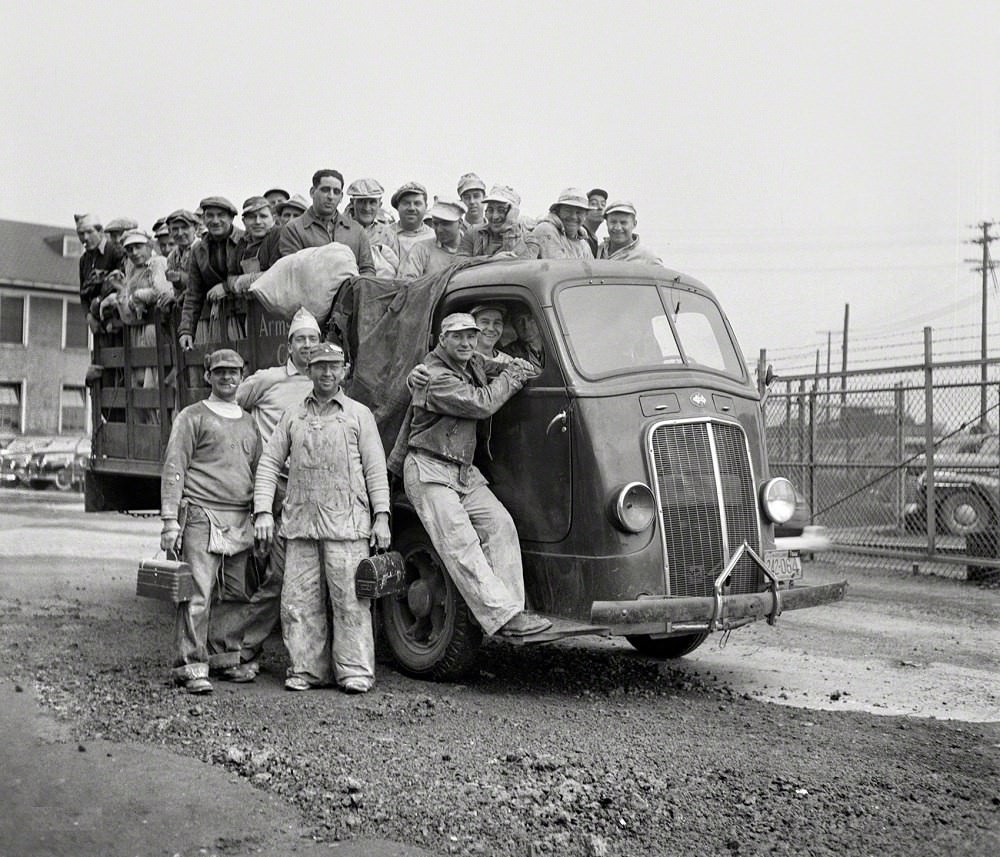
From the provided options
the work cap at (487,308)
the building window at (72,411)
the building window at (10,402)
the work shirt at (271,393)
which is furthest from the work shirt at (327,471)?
the building window at (72,411)

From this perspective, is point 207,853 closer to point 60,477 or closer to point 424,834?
point 424,834

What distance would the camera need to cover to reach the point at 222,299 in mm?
9188

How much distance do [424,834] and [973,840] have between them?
6.51 feet

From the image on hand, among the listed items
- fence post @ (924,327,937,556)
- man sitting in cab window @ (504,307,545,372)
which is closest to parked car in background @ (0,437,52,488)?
fence post @ (924,327,937,556)

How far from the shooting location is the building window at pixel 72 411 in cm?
4172

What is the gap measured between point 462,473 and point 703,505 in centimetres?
138

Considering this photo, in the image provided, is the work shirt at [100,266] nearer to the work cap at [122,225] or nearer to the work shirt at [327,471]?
the work cap at [122,225]

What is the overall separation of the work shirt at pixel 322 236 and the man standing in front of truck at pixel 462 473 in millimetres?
1944

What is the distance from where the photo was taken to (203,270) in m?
9.51

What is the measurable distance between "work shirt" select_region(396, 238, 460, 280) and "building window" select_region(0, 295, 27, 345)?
35052mm

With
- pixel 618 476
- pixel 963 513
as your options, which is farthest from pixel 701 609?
pixel 963 513

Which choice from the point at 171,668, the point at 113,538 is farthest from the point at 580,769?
the point at 113,538

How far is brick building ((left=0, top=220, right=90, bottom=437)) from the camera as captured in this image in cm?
4075

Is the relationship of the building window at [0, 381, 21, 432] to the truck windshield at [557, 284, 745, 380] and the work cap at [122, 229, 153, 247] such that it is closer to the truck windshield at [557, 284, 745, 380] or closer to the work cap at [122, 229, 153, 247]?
the work cap at [122, 229, 153, 247]
